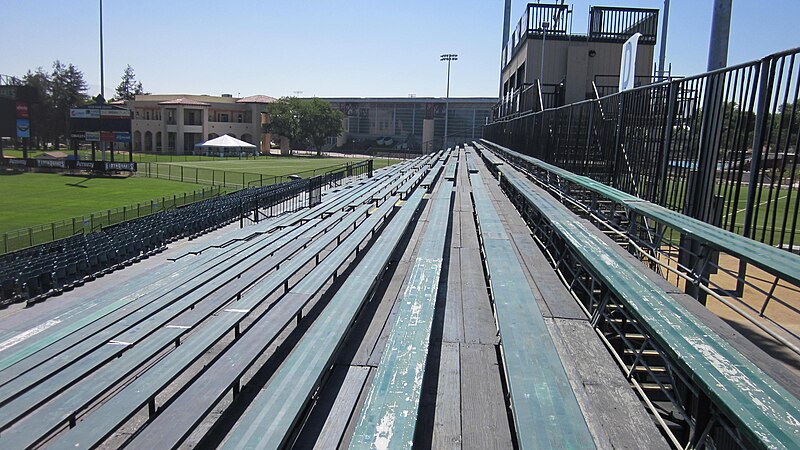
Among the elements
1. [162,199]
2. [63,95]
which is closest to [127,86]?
[63,95]

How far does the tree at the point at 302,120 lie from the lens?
79.7 metres

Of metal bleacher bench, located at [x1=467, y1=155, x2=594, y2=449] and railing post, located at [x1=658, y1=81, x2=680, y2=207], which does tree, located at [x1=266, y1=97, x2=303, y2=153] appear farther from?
metal bleacher bench, located at [x1=467, y1=155, x2=594, y2=449]

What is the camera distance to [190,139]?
79062mm

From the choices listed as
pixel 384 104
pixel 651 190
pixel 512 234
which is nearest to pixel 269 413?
pixel 512 234

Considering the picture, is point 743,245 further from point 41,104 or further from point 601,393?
point 41,104

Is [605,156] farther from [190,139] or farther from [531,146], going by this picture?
[190,139]

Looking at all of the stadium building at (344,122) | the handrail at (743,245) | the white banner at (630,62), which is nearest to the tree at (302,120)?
the stadium building at (344,122)

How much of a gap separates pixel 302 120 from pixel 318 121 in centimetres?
230

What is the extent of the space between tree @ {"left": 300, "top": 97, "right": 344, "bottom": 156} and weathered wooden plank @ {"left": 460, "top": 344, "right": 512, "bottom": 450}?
78532 mm

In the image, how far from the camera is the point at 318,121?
80.6m

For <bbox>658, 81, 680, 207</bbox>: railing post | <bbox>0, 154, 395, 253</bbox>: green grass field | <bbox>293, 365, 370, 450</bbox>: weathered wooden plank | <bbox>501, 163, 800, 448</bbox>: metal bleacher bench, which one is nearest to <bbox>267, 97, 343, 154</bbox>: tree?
<bbox>0, 154, 395, 253</bbox>: green grass field

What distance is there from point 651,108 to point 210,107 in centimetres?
8114

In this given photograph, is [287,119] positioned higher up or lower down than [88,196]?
higher up

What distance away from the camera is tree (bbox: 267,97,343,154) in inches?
3137
